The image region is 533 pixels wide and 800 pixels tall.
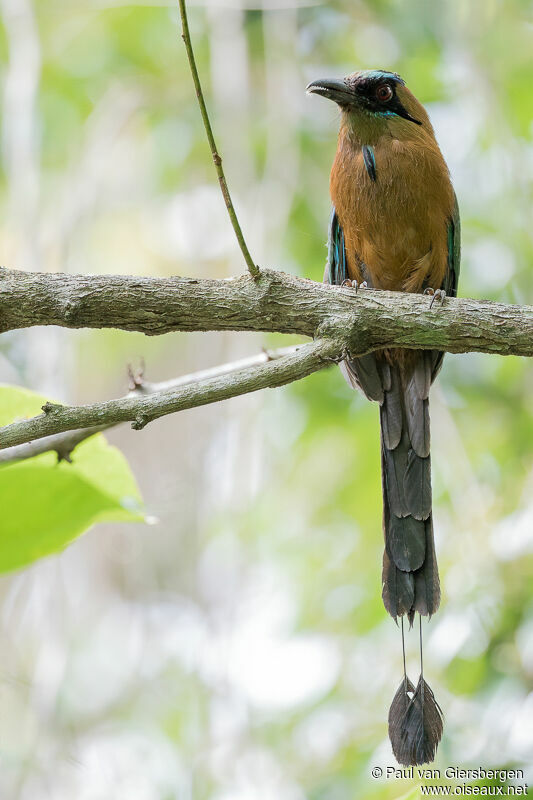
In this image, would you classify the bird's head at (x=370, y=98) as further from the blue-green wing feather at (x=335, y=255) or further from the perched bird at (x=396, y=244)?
the blue-green wing feather at (x=335, y=255)

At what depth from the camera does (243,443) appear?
369 cm

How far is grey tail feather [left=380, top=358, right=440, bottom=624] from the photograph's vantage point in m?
2.96

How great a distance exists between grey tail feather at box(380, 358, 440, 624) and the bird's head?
0.91 meters

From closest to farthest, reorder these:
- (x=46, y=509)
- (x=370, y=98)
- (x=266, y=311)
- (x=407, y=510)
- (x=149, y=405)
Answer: (x=46, y=509)
(x=149, y=405)
(x=266, y=311)
(x=407, y=510)
(x=370, y=98)

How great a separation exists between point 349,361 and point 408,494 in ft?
1.77

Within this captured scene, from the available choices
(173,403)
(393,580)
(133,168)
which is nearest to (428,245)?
(393,580)

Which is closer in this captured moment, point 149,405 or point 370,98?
point 149,405

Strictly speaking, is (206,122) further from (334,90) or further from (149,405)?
(334,90)

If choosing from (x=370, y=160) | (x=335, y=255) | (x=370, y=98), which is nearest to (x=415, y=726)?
(x=335, y=255)

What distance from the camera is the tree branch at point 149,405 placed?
1.98 m

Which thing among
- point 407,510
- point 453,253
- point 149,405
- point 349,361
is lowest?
point 149,405

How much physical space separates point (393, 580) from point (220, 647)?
0.73m

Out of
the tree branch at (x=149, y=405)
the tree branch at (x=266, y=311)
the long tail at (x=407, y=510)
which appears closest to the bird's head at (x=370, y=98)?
the long tail at (x=407, y=510)

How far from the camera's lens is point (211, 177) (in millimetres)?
5332
